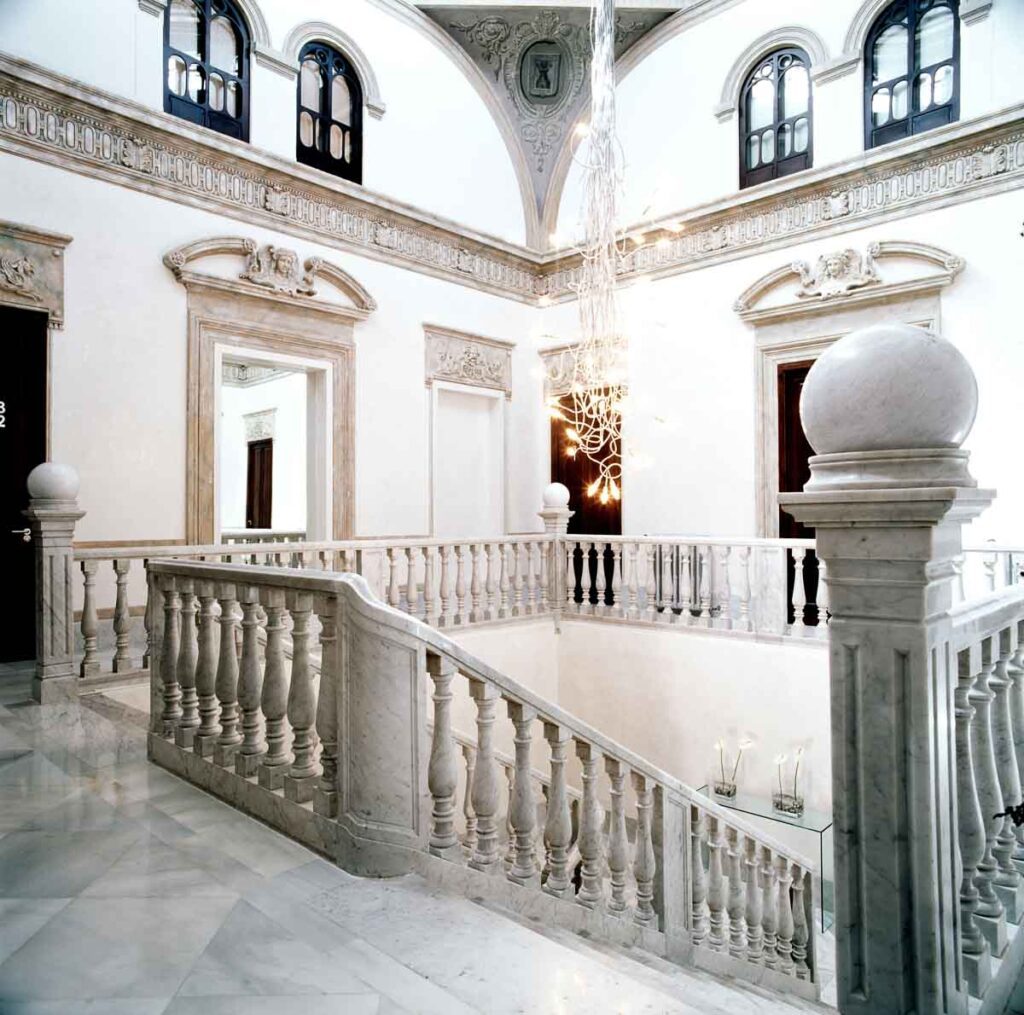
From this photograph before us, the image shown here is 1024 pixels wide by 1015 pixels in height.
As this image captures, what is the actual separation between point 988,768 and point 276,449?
11.6 m

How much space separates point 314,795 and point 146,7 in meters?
6.99

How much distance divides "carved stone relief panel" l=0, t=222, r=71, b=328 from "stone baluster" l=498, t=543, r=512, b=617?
412 cm

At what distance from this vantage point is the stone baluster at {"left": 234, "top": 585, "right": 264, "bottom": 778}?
111 inches

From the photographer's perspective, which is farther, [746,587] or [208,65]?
[208,65]

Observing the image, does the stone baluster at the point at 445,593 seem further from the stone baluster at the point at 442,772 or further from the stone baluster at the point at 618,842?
the stone baluster at the point at 442,772

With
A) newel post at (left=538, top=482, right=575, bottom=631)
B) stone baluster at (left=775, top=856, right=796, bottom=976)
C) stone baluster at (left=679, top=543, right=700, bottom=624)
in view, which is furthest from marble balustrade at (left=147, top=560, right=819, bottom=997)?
newel post at (left=538, top=482, right=575, bottom=631)

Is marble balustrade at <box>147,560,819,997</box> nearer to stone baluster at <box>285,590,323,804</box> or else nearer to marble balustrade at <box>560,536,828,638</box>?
stone baluster at <box>285,590,323,804</box>

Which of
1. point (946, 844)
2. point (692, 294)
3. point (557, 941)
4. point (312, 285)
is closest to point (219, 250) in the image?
point (312, 285)

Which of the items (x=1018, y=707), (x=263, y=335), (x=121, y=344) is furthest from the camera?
(x=263, y=335)

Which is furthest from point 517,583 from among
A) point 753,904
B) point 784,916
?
point 753,904

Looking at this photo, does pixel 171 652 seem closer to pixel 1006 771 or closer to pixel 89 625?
pixel 89 625

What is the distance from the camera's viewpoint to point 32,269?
5.95 m

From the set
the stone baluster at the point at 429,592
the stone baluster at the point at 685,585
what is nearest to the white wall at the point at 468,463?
the stone baluster at the point at 429,592

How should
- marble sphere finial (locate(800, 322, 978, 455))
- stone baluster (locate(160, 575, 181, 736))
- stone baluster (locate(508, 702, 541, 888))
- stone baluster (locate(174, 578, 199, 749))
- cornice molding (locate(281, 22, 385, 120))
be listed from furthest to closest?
cornice molding (locate(281, 22, 385, 120)), stone baluster (locate(160, 575, 181, 736)), stone baluster (locate(174, 578, 199, 749)), stone baluster (locate(508, 702, 541, 888)), marble sphere finial (locate(800, 322, 978, 455))
